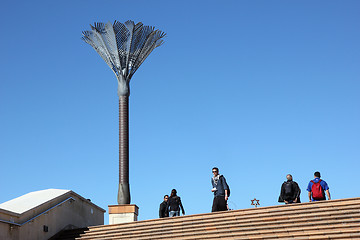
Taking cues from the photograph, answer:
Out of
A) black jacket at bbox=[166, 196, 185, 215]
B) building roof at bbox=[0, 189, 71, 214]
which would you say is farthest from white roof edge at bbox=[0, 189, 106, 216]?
black jacket at bbox=[166, 196, 185, 215]

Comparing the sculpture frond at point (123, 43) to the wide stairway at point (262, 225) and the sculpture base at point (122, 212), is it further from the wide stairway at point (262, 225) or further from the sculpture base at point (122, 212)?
the wide stairway at point (262, 225)

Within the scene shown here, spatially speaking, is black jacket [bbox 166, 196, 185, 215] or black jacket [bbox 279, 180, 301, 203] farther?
black jacket [bbox 166, 196, 185, 215]

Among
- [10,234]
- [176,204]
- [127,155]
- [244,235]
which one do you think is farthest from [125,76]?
[244,235]

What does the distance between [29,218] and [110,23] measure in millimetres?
8534

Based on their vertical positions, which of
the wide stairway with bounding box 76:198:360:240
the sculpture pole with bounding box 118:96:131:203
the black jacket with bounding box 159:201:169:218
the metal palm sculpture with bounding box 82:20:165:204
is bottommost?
the wide stairway with bounding box 76:198:360:240

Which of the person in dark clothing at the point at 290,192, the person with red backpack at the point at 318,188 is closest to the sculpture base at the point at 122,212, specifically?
the person in dark clothing at the point at 290,192

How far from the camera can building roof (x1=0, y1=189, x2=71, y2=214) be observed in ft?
43.5

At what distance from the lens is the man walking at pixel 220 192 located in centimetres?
1330

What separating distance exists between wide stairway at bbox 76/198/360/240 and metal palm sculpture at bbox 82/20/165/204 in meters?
6.71

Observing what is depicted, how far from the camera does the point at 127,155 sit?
18969mm

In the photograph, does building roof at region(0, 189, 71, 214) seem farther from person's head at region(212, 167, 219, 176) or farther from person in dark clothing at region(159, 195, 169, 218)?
person's head at region(212, 167, 219, 176)

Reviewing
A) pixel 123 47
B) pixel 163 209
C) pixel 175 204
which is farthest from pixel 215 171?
pixel 123 47

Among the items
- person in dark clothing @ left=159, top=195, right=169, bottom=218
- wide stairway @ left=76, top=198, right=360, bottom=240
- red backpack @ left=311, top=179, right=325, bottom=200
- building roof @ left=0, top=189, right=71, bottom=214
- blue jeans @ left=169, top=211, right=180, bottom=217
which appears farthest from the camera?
person in dark clothing @ left=159, top=195, right=169, bottom=218

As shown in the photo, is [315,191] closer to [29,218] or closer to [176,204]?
[176,204]
